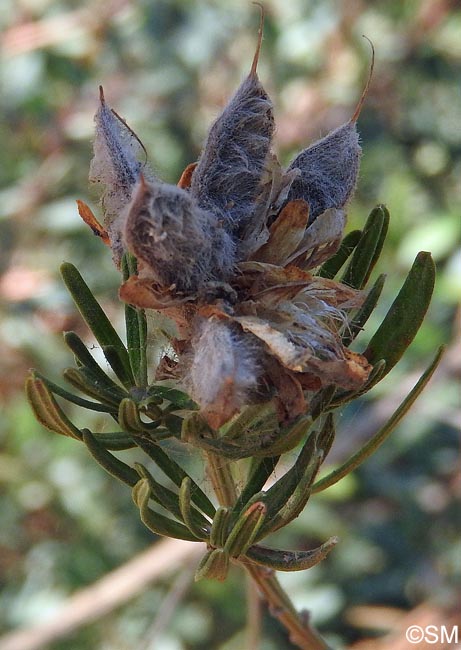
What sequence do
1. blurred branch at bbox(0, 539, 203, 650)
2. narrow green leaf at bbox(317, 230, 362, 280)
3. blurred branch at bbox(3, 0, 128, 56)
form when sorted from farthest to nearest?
blurred branch at bbox(3, 0, 128, 56), blurred branch at bbox(0, 539, 203, 650), narrow green leaf at bbox(317, 230, 362, 280)

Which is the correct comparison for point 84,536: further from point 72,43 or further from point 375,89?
point 375,89

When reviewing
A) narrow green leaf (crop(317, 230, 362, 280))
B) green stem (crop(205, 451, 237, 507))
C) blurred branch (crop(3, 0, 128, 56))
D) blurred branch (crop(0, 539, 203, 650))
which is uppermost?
blurred branch (crop(3, 0, 128, 56))

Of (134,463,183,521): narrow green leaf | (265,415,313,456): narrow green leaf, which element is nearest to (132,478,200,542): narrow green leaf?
(134,463,183,521): narrow green leaf

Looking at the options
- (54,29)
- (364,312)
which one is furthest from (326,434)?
(54,29)

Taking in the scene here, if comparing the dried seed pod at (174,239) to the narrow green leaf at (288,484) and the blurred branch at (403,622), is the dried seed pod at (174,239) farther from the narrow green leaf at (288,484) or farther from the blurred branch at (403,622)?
the blurred branch at (403,622)

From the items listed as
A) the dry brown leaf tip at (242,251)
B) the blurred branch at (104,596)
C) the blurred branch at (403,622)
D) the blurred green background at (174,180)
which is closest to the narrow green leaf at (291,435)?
the dry brown leaf tip at (242,251)

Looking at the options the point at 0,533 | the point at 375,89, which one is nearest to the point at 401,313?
the point at 0,533

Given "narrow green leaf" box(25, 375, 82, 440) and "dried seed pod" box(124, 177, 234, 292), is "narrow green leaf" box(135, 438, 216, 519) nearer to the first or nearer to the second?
"narrow green leaf" box(25, 375, 82, 440)
